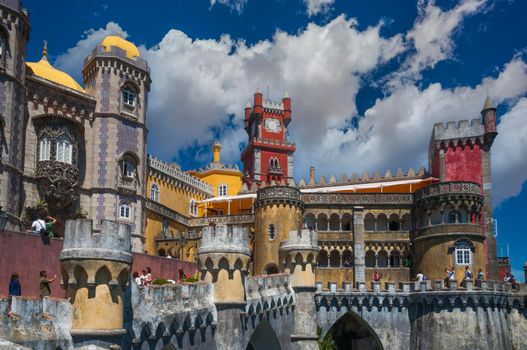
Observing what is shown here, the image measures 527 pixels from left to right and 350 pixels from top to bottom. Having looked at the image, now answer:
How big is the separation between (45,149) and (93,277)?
27550 mm

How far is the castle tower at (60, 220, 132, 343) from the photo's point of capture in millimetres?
17703

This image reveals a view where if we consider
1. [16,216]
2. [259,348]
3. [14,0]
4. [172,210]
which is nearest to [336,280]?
[172,210]

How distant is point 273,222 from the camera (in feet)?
179

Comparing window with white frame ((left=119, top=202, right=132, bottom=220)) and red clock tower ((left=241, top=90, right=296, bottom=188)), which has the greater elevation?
red clock tower ((left=241, top=90, right=296, bottom=188))

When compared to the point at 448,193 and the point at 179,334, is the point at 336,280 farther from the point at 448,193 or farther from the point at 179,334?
the point at 179,334

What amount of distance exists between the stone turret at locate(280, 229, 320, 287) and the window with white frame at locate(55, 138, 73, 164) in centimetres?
1655

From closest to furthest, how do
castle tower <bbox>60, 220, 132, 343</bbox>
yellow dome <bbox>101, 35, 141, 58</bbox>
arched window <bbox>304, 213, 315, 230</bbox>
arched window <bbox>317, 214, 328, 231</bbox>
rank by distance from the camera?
castle tower <bbox>60, 220, 132, 343</bbox>, yellow dome <bbox>101, 35, 141, 58</bbox>, arched window <bbox>304, 213, 315, 230</bbox>, arched window <bbox>317, 214, 328, 231</bbox>

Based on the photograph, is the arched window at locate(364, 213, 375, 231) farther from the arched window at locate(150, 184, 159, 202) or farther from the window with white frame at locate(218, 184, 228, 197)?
the window with white frame at locate(218, 184, 228, 197)

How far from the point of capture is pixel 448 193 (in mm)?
54031

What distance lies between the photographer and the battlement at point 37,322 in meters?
15.7

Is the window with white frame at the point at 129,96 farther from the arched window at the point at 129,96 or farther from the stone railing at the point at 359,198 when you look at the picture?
the stone railing at the point at 359,198

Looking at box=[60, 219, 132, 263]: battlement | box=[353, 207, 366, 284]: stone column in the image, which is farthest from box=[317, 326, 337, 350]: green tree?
box=[60, 219, 132, 263]: battlement

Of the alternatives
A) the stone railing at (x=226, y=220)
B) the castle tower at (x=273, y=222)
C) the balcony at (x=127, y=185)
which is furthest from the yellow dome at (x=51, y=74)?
the stone railing at (x=226, y=220)

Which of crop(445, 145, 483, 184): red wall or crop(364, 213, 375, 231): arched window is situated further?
crop(445, 145, 483, 184): red wall
